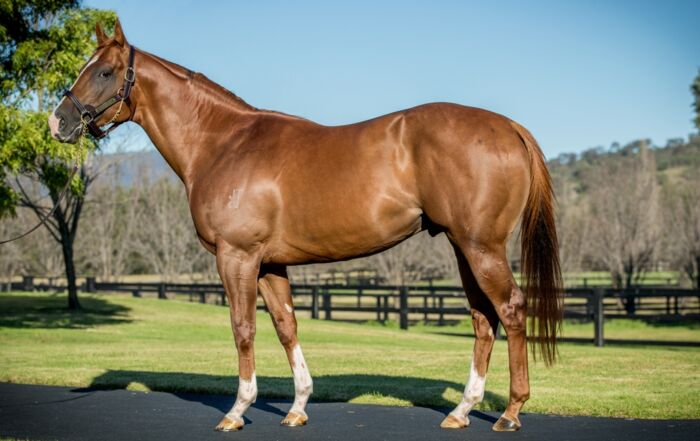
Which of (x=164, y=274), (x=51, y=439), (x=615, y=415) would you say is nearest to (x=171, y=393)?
(x=51, y=439)

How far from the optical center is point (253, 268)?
6.46 m

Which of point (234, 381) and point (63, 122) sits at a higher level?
point (63, 122)

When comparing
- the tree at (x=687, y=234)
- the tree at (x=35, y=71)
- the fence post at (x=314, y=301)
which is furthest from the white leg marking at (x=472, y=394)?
the tree at (x=687, y=234)

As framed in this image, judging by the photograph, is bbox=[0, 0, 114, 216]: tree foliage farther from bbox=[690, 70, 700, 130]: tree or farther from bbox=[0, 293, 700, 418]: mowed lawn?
bbox=[690, 70, 700, 130]: tree

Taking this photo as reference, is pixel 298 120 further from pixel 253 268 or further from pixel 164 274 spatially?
pixel 164 274

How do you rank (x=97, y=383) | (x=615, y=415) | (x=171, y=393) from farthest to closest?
(x=97, y=383) < (x=171, y=393) < (x=615, y=415)

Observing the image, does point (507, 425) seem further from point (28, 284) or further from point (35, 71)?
point (28, 284)

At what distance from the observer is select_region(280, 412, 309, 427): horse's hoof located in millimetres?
6480

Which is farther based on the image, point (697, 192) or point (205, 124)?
point (697, 192)

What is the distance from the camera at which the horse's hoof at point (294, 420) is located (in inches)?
255

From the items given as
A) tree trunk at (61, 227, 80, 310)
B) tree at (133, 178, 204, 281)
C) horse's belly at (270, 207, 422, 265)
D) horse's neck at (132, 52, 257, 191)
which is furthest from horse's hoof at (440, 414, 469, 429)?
tree at (133, 178, 204, 281)

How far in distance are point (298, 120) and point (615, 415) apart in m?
3.78

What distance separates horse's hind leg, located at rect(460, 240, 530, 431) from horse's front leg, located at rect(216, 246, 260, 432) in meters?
1.75

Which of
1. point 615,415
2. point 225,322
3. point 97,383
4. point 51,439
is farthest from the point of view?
point 225,322
